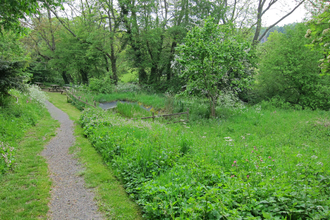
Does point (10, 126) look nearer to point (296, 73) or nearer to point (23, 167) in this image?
point (23, 167)

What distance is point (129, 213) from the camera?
3.83m

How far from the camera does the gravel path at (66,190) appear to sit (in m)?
3.87

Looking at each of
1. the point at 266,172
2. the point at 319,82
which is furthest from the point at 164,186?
the point at 319,82

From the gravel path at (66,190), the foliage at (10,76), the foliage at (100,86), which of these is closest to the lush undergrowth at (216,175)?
the gravel path at (66,190)

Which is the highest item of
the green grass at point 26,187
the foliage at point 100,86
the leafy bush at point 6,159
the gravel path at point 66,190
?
the foliage at point 100,86

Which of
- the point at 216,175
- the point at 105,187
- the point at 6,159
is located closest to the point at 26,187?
the point at 6,159

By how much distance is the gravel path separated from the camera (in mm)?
3873

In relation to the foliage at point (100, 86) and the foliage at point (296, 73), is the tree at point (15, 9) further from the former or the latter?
the foliage at point (296, 73)

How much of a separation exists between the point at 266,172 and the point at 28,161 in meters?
6.54

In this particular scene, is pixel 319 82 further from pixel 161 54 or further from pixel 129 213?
pixel 129 213

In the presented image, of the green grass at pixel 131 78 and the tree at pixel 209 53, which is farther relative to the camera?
the green grass at pixel 131 78

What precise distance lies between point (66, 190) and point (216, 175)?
3502 millimetres

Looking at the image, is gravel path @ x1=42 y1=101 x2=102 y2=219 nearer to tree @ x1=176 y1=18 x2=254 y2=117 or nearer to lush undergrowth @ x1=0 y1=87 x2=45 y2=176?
lush undergrowth @ x1=0 y1=87 x2=45 y2=176

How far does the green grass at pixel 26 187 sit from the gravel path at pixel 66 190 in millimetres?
165
